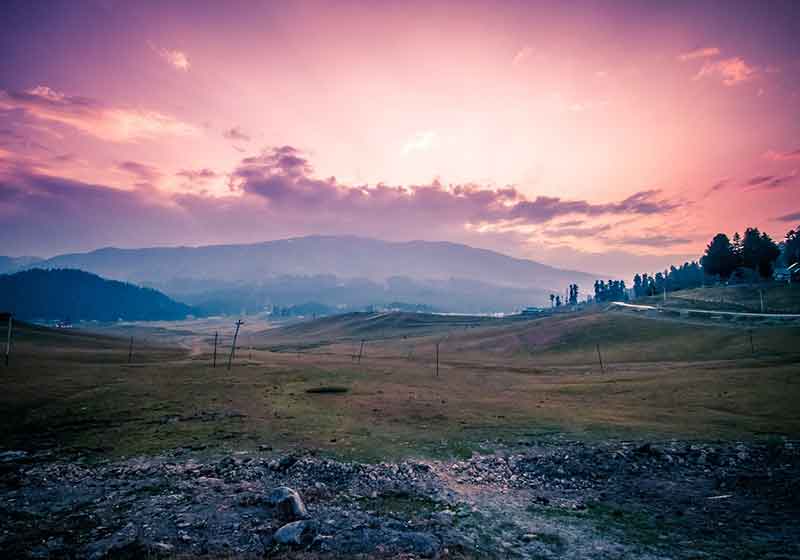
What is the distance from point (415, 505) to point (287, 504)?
554 cm

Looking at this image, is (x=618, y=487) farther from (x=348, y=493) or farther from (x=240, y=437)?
(x=240, y=437)

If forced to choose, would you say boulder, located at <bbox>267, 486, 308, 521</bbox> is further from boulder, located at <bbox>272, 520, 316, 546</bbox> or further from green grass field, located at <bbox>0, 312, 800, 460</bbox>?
green grass field, located at <bbox>0, 312, 800, 460</bbox>

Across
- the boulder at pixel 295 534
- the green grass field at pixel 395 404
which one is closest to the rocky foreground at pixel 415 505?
the boulder at pixel 295 534

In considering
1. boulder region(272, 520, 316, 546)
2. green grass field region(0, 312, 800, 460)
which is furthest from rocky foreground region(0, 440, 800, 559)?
green grass field region(0, 312, 800, 460)

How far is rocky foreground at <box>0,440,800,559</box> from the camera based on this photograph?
14.7 meters

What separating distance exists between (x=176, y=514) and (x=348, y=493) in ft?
23.9

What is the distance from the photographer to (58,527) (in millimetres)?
16031

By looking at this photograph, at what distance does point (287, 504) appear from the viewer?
Result: 17250 millimetres

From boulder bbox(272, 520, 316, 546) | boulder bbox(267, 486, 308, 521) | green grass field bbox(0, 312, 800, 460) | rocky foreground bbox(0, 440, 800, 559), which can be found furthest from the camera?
green grass field bbox(0, 312, 800, 460)

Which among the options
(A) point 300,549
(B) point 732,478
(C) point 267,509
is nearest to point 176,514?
(C) point 267,509

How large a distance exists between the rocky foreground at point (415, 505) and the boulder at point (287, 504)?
72 mm

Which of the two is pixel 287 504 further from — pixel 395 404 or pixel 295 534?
pixel 395 404

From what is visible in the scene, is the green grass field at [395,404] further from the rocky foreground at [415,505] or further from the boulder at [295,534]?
the boulder at [295,534]

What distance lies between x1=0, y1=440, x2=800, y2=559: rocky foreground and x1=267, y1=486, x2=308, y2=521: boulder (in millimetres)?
72
